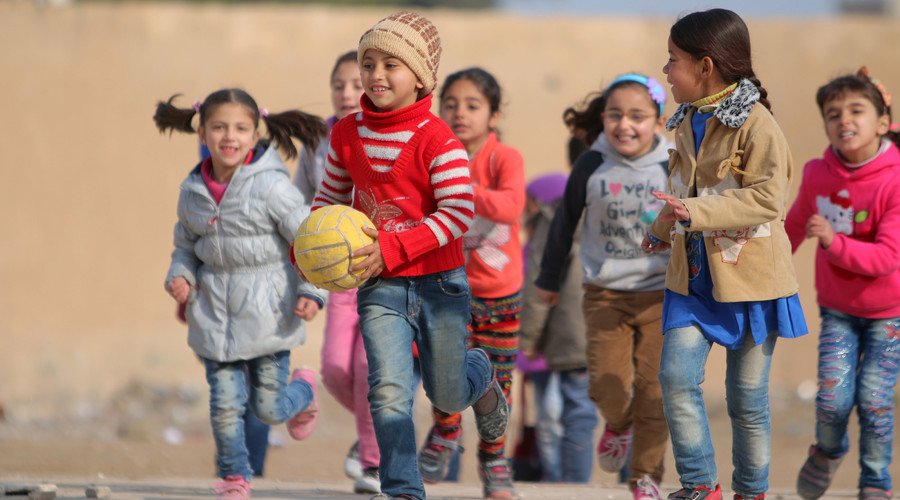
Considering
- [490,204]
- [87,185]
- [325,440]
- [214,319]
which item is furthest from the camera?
[87,185]

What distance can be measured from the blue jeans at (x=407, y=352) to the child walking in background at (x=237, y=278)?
0.84 meters

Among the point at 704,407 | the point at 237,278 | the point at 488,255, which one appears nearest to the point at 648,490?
the point at 704,407

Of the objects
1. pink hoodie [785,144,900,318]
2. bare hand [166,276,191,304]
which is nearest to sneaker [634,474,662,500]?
pink hoodie [785,144,900,318]

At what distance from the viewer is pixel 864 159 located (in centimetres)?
498

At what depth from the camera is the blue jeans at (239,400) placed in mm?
4688

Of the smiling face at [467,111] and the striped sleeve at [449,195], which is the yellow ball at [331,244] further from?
the smiling face at [467,111]

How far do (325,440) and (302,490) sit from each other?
199 inches

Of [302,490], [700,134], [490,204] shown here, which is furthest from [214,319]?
[700,134]

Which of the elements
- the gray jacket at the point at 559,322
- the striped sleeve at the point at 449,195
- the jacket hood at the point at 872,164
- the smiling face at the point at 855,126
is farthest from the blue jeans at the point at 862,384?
the striped sleeve at the point at 449,195

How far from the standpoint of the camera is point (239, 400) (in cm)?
474

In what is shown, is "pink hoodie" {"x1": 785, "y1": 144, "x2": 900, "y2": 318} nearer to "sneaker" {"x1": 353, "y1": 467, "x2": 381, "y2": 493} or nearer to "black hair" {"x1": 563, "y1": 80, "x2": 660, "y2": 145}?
"black hair" {"x1": 563, "y1": 80, "x2": 660, "y2": 145}

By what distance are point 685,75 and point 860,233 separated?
62.6 inches

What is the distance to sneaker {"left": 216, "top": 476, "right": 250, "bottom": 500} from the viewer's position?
4.65 metres

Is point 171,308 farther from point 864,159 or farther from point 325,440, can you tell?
point 864,159
